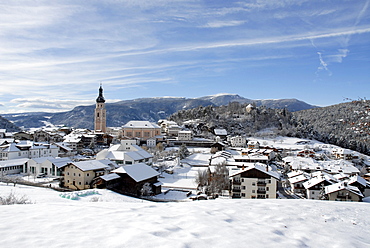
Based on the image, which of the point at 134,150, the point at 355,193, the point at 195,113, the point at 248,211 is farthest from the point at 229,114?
the point at 248,211

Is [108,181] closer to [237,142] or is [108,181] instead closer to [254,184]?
[254,184]

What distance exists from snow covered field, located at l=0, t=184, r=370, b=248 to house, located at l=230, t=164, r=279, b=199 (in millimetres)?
17458

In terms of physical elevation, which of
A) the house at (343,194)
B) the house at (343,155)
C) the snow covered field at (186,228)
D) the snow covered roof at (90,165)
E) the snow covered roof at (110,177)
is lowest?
the house at (343,155)

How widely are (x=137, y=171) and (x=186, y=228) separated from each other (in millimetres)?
20886

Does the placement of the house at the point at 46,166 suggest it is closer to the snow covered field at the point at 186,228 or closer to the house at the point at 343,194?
the snow covered field at the point at 186,228

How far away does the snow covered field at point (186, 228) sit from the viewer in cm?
441

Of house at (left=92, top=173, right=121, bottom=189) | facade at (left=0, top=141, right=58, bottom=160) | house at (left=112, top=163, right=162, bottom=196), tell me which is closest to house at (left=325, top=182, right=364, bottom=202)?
house at (left=112, top=163, right=162, bottom=196)

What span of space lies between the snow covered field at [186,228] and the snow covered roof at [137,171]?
1753 cm

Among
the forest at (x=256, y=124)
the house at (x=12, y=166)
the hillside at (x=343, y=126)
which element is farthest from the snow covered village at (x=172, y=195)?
the forest at (x=256, y=124)

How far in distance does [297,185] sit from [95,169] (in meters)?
23.7

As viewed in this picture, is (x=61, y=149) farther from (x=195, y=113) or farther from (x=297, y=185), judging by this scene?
(x=195, y=113)

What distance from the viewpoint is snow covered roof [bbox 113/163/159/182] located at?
24.3 meters

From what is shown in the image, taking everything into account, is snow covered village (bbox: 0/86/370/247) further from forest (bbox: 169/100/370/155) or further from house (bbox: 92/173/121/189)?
forest (bbox: 169/100/370/155)

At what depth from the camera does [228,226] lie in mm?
5789
